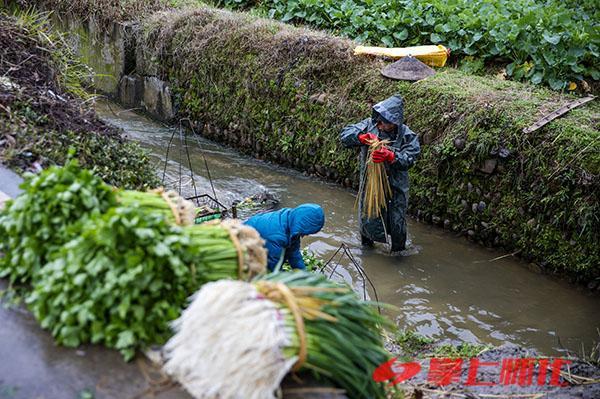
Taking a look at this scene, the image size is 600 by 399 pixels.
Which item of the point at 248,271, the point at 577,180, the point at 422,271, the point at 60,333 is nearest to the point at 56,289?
the point at 60,333

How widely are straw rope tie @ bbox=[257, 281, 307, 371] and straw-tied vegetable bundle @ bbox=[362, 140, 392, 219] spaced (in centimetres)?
428

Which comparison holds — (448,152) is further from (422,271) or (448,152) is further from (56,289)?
(56,289)

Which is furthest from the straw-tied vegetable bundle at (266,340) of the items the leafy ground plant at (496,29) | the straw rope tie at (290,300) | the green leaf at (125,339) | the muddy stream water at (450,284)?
the leafy ground plant at (496,29)

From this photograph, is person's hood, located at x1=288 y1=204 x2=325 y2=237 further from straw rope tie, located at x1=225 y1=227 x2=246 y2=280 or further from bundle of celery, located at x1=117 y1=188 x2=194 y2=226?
straw rope tie, located at x1=225 y1=227 x2=246 y2=280

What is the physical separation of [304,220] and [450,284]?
99.8 inches

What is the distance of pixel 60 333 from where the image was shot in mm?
2893

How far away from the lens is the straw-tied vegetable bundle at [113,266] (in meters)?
2.78

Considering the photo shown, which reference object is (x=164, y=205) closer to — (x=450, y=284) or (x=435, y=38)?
(x=450, y=284)

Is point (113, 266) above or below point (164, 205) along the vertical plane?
below

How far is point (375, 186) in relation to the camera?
7.19 meters

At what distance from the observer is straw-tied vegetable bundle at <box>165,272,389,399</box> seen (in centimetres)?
253

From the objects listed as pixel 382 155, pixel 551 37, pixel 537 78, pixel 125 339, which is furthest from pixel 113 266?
pixel 551 37

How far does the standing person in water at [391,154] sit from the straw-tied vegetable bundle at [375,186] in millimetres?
74

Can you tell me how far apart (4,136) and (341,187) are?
5636 mm
